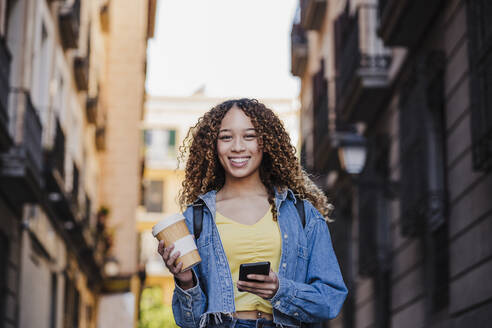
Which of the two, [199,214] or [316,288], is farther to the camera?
[199,214]

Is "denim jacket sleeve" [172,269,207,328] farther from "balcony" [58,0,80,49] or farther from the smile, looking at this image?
"balcony" [58,0,80,49]

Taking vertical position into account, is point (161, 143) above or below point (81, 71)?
above

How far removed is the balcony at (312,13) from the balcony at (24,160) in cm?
902

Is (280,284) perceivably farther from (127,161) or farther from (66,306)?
(127,161)

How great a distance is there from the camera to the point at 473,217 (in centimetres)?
977

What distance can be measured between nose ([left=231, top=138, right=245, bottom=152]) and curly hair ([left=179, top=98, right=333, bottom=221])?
75 millimetres

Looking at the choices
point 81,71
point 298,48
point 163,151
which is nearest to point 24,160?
point 81,71

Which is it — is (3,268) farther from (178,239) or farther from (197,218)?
(178,239)

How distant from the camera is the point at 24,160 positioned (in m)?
13.4

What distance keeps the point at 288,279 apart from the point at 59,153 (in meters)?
15.1

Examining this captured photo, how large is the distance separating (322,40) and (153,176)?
32.0 meters

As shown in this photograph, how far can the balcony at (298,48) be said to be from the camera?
2658 centimetres

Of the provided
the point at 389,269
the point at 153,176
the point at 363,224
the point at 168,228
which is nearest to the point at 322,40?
the point at 363,224

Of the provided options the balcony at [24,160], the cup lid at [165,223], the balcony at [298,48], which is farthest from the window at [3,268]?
the balcony at [298,48]
